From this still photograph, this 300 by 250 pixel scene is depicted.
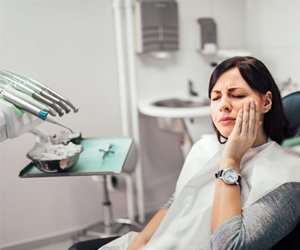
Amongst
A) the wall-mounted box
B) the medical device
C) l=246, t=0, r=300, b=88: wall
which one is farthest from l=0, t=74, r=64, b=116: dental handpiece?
l=246, t=0, r=300, b=88: wall

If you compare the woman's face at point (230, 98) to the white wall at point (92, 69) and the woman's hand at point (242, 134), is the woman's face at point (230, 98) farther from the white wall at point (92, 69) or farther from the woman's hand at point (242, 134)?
the white wall at point (92, 69)

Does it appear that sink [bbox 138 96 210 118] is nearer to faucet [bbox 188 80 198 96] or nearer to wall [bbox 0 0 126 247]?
faucet [bbox 188 80 198 96]

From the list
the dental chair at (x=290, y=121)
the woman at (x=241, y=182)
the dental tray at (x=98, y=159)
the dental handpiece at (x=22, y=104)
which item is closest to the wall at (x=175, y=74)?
the dental tray at (x=98, y=159)

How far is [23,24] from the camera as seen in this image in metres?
1.87

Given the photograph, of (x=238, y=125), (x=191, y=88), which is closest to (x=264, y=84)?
(x=238, y=125)

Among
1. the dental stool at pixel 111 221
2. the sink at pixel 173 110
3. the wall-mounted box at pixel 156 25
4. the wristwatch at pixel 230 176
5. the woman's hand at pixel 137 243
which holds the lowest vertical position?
the dental stool at pixel 111 221

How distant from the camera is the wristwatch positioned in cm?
93

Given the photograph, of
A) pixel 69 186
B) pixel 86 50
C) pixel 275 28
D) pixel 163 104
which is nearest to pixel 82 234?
pixel 69 186

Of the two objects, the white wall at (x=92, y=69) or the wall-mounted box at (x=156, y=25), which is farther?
the wall-mounted box at (x=156, y=25)

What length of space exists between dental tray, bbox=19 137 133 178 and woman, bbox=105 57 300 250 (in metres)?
0.23

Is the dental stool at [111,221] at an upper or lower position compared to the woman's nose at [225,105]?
lower

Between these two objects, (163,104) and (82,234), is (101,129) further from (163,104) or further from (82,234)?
(82,234)

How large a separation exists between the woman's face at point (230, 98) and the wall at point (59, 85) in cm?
102

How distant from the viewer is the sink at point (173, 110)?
194 cm
